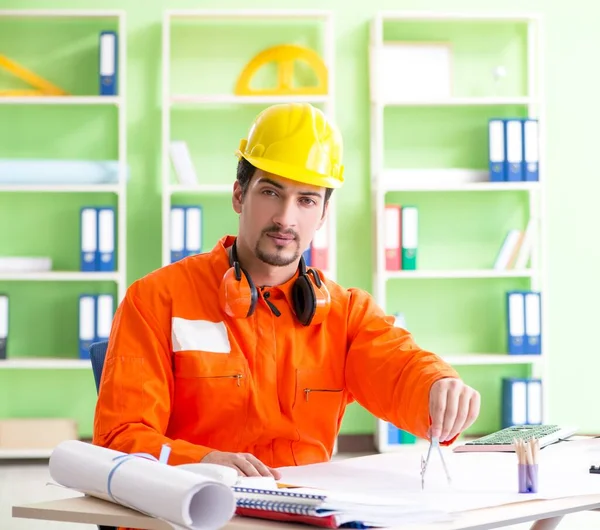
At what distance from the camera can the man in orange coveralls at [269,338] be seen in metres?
1.90

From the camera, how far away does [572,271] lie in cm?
536

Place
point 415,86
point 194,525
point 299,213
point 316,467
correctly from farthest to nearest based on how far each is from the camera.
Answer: point 415,86 → point 299,213 → point 316,467 → point 194,525

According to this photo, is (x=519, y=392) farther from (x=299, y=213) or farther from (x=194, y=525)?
(x=194, y=525)

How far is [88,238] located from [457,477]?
3.54m

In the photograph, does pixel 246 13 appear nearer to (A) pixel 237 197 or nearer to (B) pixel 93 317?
(B) pixel 93 317

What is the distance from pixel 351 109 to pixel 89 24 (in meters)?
1.43

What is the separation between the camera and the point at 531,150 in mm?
4988

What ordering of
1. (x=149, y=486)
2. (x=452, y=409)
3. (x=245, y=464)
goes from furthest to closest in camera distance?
(x=452, y=409), (x=245, y=464), (x=149, y=486)

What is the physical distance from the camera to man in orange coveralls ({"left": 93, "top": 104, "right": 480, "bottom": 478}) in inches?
74.7

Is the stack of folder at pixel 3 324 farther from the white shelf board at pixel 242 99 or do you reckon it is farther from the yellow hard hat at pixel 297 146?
the yellow hard hat at pixel 297 146

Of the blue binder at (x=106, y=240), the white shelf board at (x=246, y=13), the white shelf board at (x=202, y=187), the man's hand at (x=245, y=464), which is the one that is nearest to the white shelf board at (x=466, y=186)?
the white shelf board at (x=202, y=187)

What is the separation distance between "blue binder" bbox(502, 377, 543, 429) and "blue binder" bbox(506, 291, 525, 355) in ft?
0.54

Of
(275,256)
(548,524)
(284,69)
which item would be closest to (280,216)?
(275,256)

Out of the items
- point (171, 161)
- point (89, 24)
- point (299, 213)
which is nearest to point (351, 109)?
point (171, 161)
